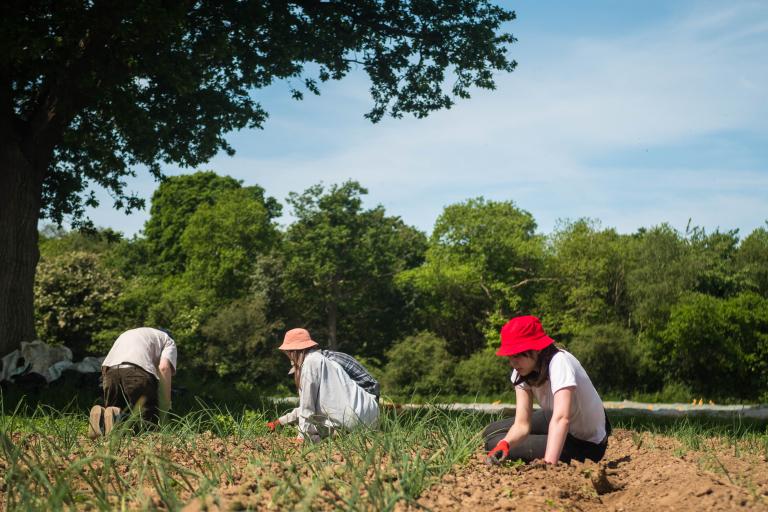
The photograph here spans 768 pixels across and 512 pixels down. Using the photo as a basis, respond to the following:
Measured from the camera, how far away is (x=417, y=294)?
38.4 m

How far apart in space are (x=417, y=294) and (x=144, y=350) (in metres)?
30.6

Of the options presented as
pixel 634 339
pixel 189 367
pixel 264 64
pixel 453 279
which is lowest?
pixel 189 367

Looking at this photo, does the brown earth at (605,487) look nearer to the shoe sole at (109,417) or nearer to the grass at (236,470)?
the grass at (236,470)

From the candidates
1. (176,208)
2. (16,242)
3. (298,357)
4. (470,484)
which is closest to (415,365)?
(16,242)

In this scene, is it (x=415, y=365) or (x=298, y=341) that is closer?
(x=298, y=341)

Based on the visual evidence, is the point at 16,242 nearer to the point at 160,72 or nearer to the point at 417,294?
the point at 160,72

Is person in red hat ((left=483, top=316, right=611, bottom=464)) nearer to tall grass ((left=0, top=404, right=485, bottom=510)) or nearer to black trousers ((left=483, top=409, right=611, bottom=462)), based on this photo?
black trousers ((left=483, top=409, right=611, bottom=462))

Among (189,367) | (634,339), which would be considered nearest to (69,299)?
(189,367)

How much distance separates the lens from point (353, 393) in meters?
6.48

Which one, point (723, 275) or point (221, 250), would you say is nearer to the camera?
point (723, 275)

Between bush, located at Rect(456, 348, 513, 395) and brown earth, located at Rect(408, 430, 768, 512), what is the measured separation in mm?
22000

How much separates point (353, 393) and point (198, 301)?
1123 inches

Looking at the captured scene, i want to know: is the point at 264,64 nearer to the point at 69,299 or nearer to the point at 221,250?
the point at 69,299

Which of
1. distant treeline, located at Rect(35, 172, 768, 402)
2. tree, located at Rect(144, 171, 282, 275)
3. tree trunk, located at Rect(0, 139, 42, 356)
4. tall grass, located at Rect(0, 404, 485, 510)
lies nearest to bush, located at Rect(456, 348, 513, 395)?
distant treeline, located at Rect(35, 172, 768, 402)
